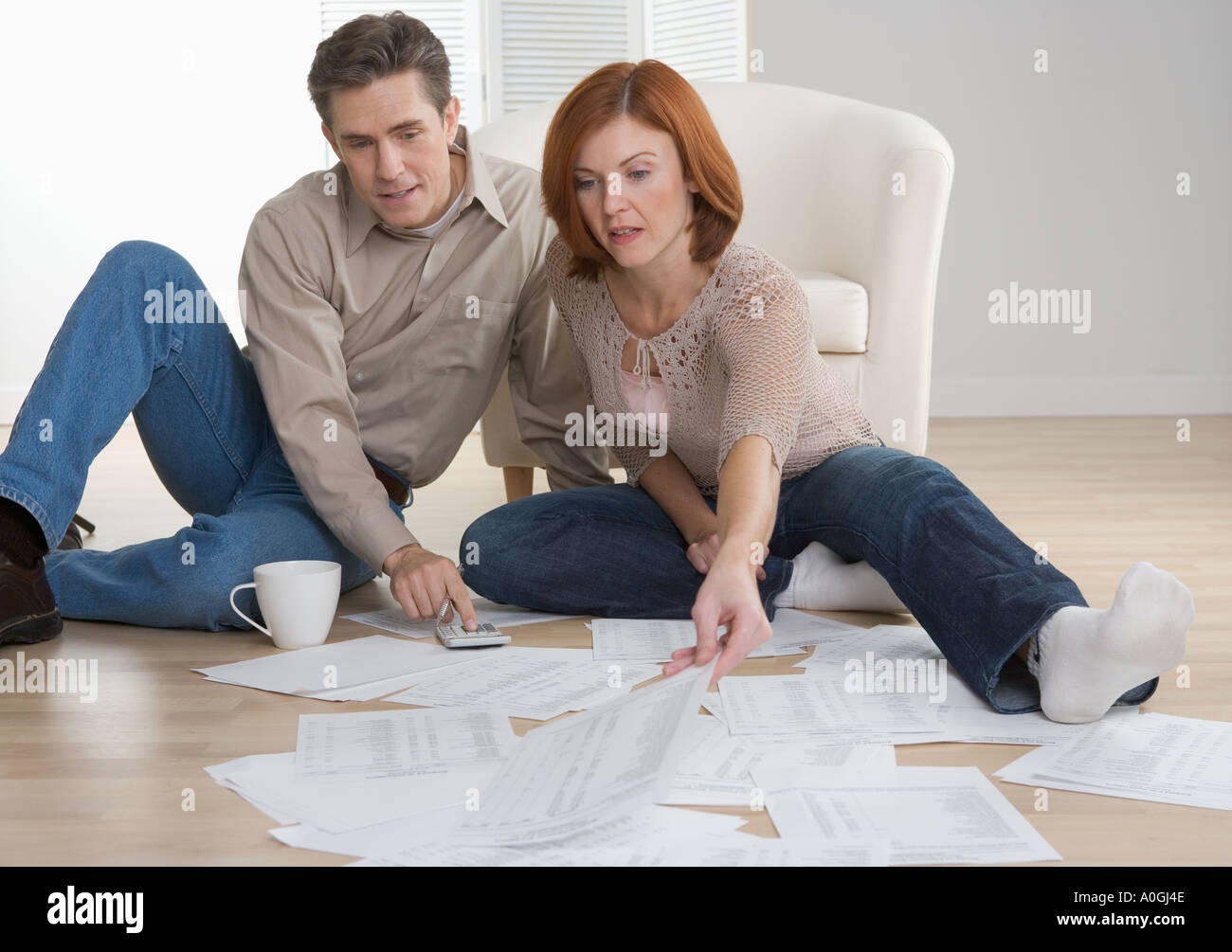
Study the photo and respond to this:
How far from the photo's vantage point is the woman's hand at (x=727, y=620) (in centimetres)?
101

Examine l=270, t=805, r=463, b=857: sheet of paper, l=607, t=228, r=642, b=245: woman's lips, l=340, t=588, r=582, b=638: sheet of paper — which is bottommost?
l=340, t=588, r=582, b=638: sheet of paper

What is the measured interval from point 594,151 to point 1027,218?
293cm

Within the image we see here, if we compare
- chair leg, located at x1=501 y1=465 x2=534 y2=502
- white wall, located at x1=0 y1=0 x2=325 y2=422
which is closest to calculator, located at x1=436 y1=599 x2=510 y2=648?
chair leg, located at x1=501 y1=465 x2=534 y2=502

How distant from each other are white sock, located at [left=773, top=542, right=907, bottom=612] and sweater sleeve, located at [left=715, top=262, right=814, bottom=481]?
30 cm

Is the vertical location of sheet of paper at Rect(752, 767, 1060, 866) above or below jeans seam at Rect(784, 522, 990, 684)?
below

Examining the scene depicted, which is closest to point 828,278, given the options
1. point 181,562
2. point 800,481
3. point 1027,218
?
point 800,481

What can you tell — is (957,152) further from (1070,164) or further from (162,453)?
(162,453)

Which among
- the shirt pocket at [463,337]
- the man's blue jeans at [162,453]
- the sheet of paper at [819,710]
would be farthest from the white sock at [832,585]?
the man's blue jeans at [162,453]

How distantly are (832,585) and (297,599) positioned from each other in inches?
27.4

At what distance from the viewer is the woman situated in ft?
3.87

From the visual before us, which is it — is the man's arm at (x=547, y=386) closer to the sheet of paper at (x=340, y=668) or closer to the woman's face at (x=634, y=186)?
the woman's face at (x=634, y=186)

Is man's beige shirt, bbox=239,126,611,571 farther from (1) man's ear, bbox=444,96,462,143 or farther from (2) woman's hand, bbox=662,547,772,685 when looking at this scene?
(2) woman's hand, bbox=662,547,772,685

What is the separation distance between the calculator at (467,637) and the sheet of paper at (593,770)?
0.45 meters

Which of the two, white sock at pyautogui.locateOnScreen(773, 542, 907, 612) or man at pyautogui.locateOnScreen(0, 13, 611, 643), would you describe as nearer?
man at pyautogui.locateOnScreen(0, 13, 611, 643)
